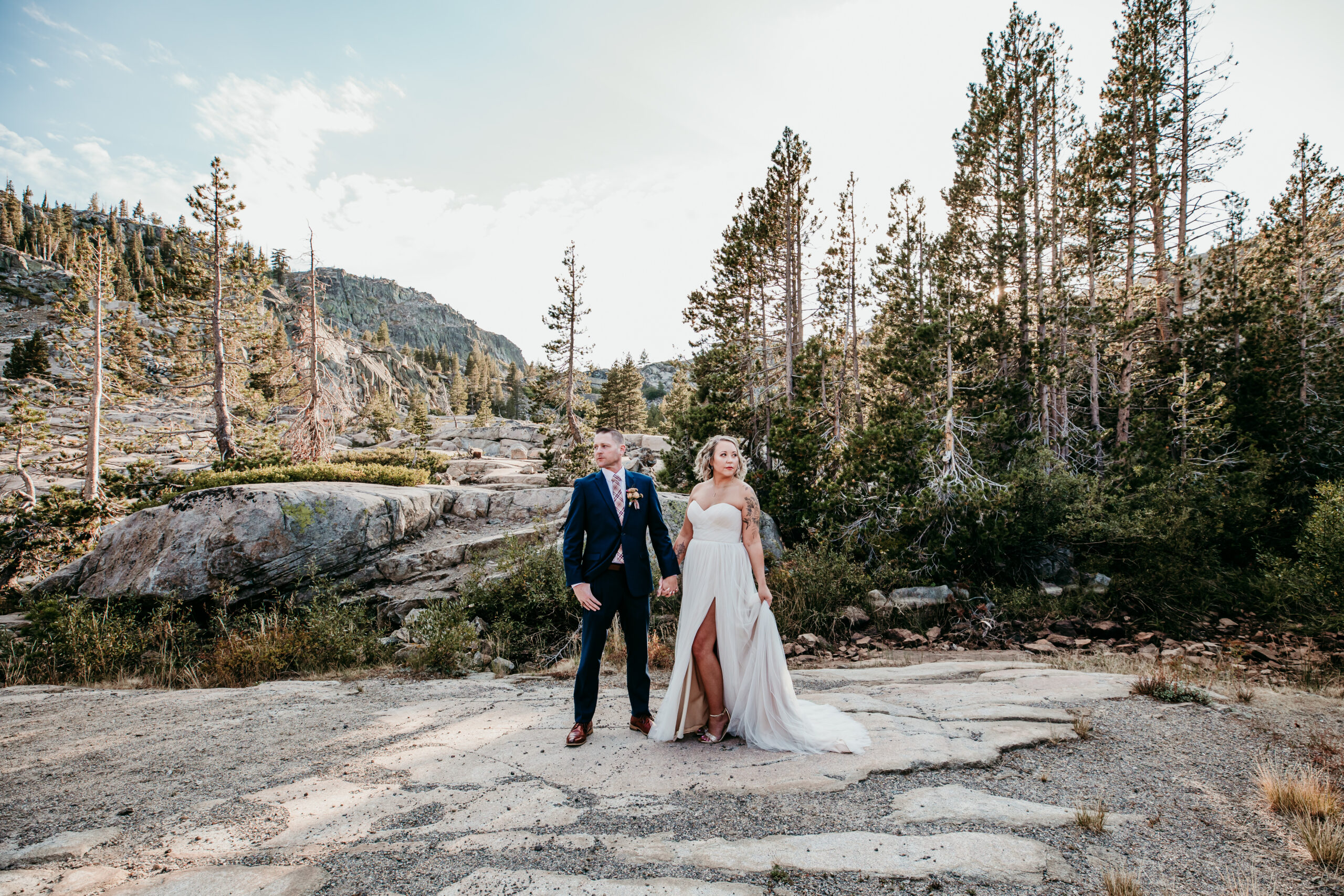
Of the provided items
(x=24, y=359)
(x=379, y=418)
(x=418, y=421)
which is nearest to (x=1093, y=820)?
(x=418, y=421)

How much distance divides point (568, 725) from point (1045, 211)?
19885 millimetres

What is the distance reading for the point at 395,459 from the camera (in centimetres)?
2336

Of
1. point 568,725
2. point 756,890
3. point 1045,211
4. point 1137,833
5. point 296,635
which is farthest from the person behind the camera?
point 1045,211

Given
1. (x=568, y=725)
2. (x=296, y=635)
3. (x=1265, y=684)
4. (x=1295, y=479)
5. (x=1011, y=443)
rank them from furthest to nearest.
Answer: (x=1011, y=443)
(x=1295, y=479)
(x=296, y=635)
(x=1265, y=684)
(x=568, y=725)

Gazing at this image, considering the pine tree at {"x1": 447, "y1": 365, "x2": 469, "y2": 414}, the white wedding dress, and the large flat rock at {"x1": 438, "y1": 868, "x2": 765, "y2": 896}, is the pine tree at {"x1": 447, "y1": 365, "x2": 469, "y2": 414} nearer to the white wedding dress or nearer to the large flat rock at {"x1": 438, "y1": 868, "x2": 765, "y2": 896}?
the white wedding dress

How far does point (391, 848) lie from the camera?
2.77 meters

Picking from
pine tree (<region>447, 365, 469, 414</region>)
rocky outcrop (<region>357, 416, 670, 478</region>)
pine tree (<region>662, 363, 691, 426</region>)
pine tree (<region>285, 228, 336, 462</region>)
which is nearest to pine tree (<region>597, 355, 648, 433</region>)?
rocky outcrop (<region>357, 416, 670, 478</region>)

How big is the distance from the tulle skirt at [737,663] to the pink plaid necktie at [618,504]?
1.68ft

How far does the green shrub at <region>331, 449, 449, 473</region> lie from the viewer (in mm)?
21844

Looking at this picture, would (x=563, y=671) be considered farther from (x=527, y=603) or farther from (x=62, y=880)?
(x=62, y=880)

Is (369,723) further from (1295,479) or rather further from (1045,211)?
(1045,211)

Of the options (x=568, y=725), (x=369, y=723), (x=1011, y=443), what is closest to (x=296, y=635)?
(x=369, y=723)

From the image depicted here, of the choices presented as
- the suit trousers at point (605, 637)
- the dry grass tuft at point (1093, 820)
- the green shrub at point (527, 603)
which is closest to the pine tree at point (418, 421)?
the green shrub at point (527, 603)

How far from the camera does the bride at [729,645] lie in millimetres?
4000
